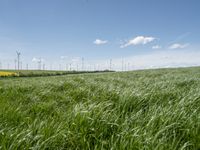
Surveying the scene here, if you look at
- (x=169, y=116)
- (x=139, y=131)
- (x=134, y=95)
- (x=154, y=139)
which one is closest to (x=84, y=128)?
(x=139, y=131)

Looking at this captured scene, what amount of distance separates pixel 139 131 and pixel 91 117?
2.63 feet

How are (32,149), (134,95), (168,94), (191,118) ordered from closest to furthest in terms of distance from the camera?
(32,149) < (191,118) < (134,95) < (168,94)

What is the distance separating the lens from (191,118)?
104 inches

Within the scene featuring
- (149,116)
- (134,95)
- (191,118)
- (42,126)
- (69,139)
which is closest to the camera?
(69,139)

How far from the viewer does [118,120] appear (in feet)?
9.07

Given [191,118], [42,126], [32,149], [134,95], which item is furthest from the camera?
[134,95]

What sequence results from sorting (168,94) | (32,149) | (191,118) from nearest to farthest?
(32,149), (191,118), (168,94)

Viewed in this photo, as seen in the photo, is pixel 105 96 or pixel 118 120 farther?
pixel 105 96

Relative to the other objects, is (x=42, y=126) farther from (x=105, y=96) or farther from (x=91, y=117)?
(x=105, y=96)

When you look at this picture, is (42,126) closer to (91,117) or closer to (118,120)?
(91,117)

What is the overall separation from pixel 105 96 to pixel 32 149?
298 cm

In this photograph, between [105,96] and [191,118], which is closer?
[191,118]

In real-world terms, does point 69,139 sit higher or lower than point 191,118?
lower

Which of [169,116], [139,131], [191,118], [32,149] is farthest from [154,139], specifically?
[32,149]
